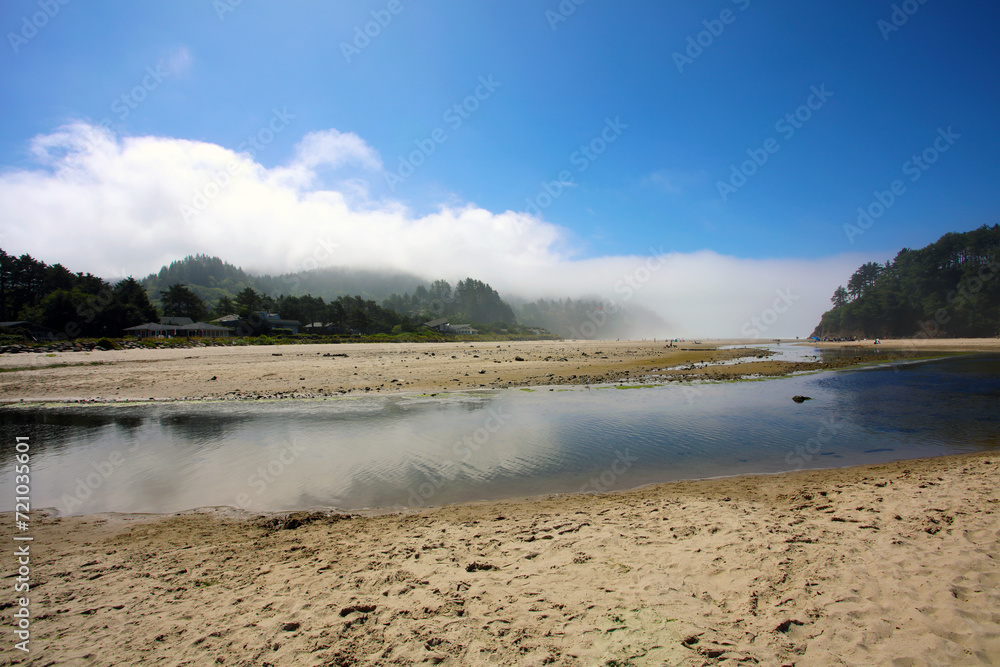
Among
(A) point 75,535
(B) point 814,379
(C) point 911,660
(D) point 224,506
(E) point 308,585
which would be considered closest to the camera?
(C) point 911,660

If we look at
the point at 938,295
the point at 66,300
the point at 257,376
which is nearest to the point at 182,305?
the point at 66,300

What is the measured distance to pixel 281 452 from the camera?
39.1 feet

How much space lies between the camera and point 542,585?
4.86 meters

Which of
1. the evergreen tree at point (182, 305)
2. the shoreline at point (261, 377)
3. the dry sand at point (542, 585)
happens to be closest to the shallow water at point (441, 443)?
the dry sand at point (542, 585)

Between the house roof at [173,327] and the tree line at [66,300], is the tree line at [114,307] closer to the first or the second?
the tree line at [66,300]

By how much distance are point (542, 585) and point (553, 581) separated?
0.17 m

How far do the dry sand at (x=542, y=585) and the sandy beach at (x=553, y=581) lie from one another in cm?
3

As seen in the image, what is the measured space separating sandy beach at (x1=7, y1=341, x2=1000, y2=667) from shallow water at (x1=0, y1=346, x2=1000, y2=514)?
1.29 m

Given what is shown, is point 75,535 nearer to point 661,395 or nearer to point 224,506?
point 224,506

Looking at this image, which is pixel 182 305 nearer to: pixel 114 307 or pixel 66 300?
pixel 114 307

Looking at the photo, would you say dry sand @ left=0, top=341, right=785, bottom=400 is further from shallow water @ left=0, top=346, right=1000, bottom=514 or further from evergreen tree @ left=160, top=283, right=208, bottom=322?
evergreen tree @ left=160, top=283, right=208, bottom=322

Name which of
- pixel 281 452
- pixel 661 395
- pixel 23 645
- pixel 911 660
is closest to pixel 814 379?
pixel 661 395

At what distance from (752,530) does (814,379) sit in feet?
100

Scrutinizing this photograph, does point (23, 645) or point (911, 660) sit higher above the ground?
point (911, 660)
